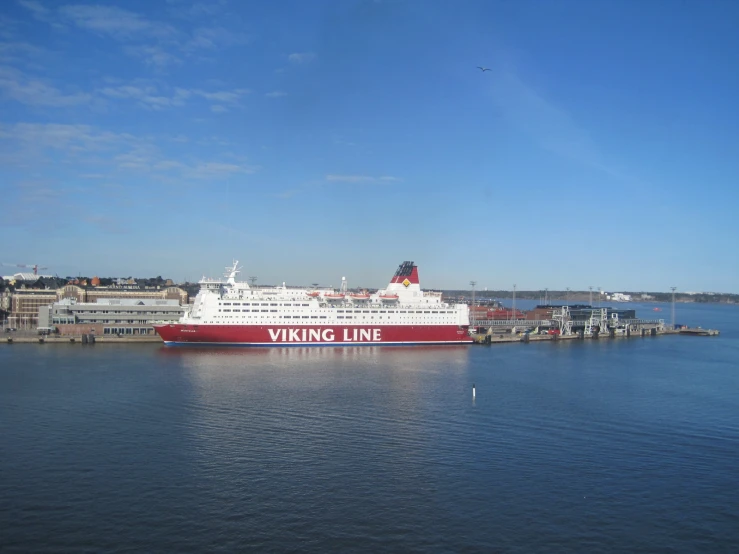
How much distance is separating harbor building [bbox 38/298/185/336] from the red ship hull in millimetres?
5714

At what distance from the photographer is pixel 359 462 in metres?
9.95

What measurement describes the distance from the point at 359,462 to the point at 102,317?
23.3m

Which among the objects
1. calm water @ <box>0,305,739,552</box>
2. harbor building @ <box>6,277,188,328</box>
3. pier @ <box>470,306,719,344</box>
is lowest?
calm water @ <box>0,305,739,552</box>

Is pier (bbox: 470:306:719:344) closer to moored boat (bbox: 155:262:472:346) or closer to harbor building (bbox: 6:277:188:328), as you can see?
moored boat (bbox: 155:262:472:346)

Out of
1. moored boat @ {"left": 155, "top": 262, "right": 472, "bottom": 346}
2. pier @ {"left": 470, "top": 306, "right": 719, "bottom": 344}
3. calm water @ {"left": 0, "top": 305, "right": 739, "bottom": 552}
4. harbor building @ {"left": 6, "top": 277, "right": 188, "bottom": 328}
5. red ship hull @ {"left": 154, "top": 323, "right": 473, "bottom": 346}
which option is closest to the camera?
calm water @ {"left": 0, "top": 305, "right": 739, "bottom": 552}

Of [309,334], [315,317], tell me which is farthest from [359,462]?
[315,317]

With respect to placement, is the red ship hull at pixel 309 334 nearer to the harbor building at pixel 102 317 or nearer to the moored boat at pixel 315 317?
the moored boat at pixel 315 317

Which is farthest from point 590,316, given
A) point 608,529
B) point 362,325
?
point 608,529

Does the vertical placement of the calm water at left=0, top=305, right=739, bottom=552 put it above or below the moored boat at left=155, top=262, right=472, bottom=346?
below

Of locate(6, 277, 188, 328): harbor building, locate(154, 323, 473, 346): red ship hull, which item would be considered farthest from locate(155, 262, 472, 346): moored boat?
locate(6, 277, 188, 328): harbor building

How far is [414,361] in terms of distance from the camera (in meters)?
22.4

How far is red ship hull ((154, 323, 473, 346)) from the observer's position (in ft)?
79.7

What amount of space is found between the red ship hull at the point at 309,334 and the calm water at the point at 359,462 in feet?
19.1

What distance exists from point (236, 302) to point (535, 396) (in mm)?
14274
